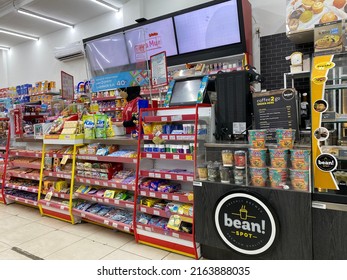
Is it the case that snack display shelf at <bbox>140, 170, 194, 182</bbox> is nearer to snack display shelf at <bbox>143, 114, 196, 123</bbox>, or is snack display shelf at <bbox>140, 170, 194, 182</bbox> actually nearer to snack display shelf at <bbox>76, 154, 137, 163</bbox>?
snack display shelf at <bbox>76, 154, 137, 163</bbox>

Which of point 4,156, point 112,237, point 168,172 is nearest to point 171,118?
point 168,172

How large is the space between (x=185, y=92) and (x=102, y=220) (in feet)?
6.20

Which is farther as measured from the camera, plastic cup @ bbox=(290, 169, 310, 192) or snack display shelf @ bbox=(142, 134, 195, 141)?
snack display shelf @ bbox=(142, 134, 195, 141)

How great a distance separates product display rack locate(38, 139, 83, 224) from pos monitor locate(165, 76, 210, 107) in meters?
1.58

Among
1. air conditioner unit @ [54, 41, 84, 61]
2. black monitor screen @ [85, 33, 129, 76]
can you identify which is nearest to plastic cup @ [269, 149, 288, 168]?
black monitor screen @ [85, 33, 129, 76]

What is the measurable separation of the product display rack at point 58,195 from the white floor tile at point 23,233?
27 cm

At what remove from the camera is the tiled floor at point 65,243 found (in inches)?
115

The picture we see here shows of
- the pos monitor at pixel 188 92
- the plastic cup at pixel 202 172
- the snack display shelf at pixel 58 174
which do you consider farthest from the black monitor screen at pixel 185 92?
the snack display shelf at pixel 58 174

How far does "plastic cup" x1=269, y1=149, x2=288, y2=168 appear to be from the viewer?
221 cm

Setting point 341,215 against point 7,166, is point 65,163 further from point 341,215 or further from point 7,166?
point 341,215

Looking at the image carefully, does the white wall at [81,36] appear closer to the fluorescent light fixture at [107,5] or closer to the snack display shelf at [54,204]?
the fluorescent light fixture at [107,5]

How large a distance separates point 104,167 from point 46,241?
3.67 feet

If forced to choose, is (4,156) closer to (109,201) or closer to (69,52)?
(109,201)
